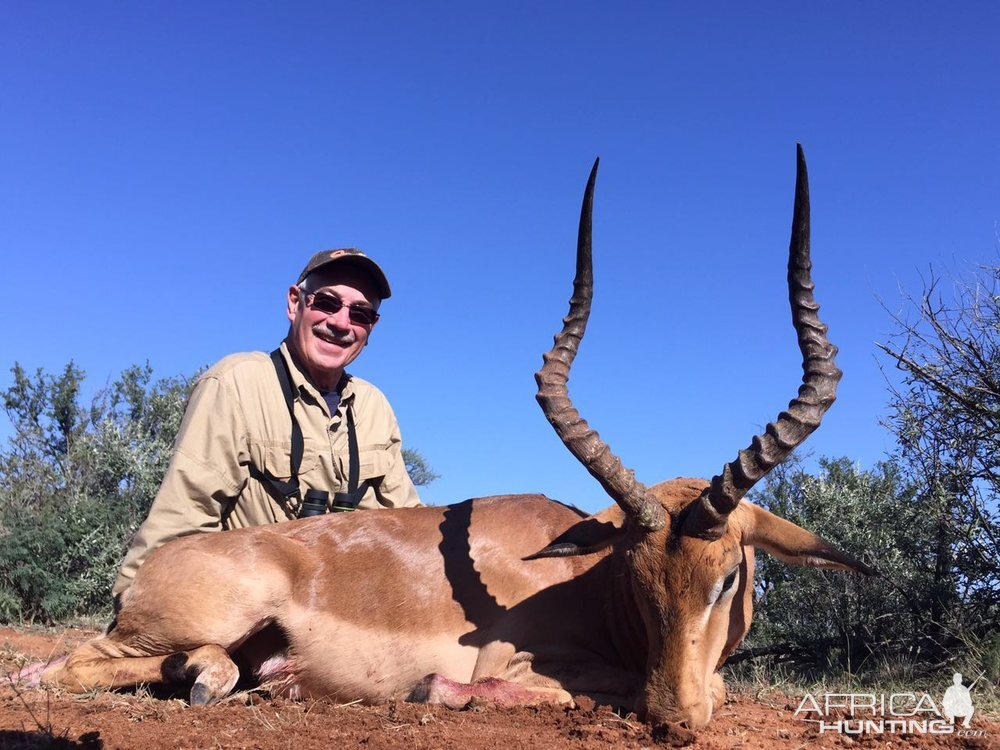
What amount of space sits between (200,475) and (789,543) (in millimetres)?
3704

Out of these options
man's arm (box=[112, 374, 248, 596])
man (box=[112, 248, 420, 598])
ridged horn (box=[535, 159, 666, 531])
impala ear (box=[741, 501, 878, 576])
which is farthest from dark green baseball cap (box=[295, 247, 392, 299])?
impala ear (box=[741, 501, 878, 576])

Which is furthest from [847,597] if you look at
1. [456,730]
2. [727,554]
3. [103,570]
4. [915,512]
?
[103,570]

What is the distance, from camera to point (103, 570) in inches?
429

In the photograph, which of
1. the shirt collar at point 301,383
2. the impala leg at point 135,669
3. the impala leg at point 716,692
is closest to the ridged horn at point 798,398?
the impala leg at point 716,692

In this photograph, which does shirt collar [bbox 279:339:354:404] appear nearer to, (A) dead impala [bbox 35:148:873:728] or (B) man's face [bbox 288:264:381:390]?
(B) man's face [bbox 288:264:381:390]

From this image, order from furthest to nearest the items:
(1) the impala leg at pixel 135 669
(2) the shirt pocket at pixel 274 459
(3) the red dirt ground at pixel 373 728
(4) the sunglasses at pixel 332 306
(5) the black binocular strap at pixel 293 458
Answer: (4) the sunglasses at pixel 332 306 < (5) the black binocular strap at pixel 293 458 < (2) the shirt pocket at pixel 274 459 < (1) the impala leg at pixel 135 669 < (3) the red dirt ground at pixel 373 728

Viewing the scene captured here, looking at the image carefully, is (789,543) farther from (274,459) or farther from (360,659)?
(274,459)

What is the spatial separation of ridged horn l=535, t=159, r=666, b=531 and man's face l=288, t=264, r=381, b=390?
2.48 m

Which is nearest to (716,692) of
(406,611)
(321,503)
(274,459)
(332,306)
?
(406,611)

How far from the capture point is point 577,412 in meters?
4.68

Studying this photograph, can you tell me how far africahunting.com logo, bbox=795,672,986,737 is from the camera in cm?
415

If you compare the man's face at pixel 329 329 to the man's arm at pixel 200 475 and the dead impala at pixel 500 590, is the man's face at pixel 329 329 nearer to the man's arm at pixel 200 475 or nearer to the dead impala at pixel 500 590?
the man's arm at pixel 200 475

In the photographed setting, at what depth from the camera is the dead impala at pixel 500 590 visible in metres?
4.30

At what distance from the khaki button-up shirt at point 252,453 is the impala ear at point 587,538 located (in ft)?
7.45
